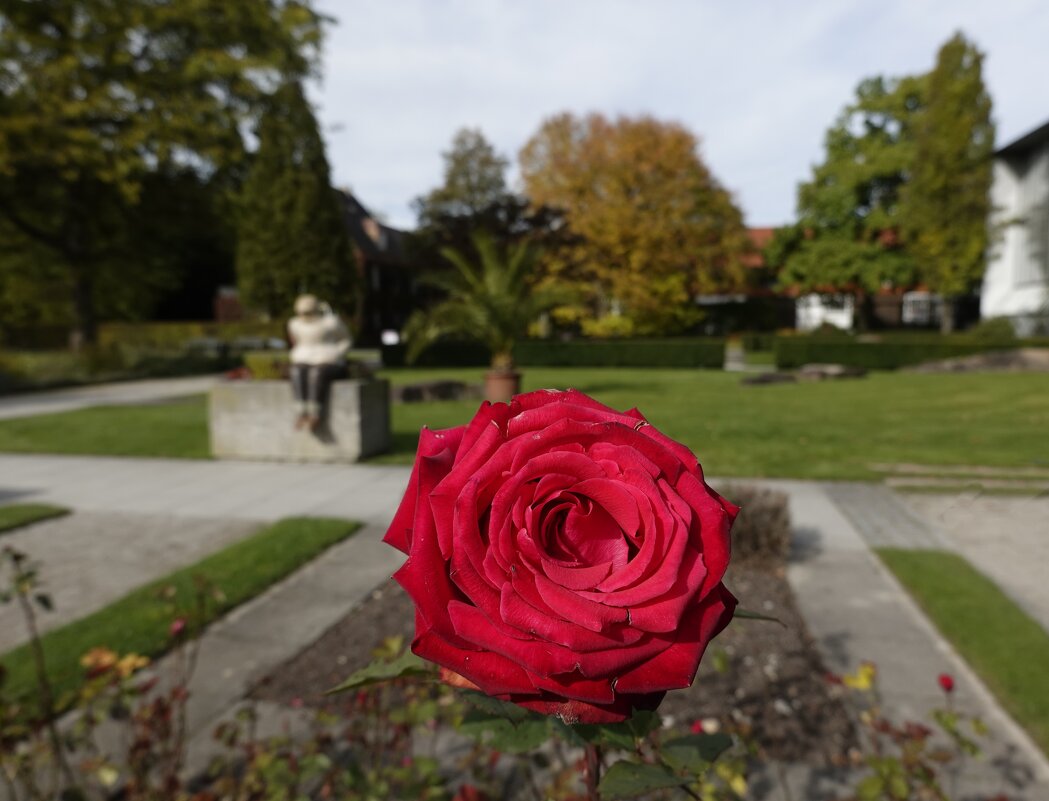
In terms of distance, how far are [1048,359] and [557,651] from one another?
25.5 m

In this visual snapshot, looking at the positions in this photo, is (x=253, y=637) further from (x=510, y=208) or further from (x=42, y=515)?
(x=510, y=208)

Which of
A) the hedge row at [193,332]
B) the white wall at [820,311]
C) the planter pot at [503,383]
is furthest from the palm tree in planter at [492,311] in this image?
the white wall at [820,311]

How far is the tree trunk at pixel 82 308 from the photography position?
23.6 m

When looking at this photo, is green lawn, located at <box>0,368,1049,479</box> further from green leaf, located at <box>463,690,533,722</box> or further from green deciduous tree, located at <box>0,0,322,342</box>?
green deciduous tree, located at <box>0,0,322,342</box>

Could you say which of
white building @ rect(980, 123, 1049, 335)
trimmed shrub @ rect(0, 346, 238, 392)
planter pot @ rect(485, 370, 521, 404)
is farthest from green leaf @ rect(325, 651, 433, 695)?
white building @ rect(980, 123, 1049, 335)

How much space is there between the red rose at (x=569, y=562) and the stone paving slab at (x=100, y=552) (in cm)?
404

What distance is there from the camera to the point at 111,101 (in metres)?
20.2

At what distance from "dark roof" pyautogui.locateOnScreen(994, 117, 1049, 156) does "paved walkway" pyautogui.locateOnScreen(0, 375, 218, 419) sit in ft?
112

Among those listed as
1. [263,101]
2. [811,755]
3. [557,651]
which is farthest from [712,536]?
[263,101]

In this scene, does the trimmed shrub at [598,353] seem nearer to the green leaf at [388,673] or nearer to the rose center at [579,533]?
the green leaf at [388,673]

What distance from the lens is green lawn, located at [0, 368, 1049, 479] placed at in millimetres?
8273

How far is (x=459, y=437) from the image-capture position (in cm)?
65

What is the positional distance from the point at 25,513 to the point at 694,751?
6821mm

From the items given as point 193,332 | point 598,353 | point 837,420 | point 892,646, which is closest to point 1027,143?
point 598,353
